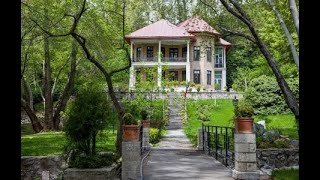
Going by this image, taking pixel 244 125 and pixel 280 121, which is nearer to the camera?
pixel 244 125

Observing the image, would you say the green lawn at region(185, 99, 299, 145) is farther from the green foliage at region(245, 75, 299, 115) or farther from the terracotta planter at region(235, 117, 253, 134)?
the terracotta planter at region(235, 117, 253, 134)

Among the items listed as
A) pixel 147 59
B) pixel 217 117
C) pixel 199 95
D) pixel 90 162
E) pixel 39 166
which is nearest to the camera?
pixel 90 162

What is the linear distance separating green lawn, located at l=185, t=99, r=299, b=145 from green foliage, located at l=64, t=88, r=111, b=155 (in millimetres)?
12804

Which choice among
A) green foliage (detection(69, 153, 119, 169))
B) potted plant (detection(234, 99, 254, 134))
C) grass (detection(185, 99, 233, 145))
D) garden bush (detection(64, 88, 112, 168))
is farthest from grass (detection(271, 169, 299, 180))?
grass (detection(185, 99, 233, 145))

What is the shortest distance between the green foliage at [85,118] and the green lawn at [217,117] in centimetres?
1280

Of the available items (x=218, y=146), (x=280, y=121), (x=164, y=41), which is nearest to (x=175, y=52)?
(x=164, y=41)

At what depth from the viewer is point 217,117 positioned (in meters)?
30.6

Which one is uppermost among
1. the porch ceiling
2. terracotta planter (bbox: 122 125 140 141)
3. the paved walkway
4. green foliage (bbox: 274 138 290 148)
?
the porch ceiling

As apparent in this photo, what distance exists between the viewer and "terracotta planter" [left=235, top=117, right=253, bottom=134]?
9605 mm

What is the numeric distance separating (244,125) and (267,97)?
72.4ft

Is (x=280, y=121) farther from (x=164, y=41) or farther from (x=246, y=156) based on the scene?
(x=164, y=41)

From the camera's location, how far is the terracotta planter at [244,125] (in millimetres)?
9605
